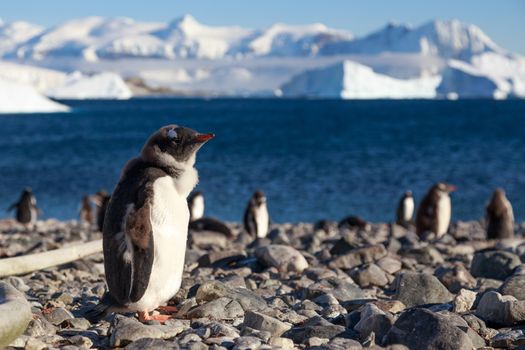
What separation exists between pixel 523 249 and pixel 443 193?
5.18m

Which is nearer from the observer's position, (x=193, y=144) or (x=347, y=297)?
(x=193, y=144)

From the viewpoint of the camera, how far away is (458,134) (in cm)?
5253

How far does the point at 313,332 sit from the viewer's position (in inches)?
142

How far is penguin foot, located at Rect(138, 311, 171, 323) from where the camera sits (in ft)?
12.9

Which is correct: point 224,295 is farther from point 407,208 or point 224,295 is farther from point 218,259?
point 407,208

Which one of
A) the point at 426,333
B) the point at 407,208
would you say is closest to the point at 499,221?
the point at 407,208

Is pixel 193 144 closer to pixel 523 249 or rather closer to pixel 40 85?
pixel 523 249

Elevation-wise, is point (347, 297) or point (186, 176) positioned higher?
point (186, 176)

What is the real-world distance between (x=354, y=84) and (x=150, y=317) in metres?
106

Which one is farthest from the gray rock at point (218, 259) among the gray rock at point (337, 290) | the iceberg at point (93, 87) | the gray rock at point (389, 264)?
the iceberg at point (93, 87)

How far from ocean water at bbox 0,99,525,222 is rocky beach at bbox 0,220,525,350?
1222cm

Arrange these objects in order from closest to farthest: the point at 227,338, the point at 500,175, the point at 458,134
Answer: the point at 227,338, the point at 500,175, the point at 458,134

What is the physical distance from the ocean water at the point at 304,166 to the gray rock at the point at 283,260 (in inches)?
486

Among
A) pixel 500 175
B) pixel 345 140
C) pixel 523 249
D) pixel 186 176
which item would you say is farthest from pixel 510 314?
pixel 345 140
